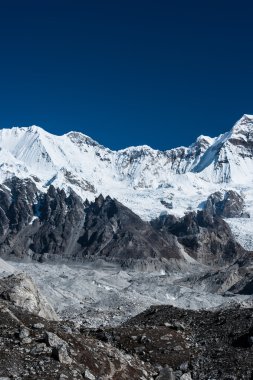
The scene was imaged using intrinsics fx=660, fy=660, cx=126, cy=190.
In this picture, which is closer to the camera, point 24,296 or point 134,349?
point 134,349

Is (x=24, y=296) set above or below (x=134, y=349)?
above

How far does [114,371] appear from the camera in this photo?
34.8 meters

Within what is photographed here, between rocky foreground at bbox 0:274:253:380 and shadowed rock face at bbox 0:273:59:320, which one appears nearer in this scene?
rocky foreground at bbox 0:274:253:380

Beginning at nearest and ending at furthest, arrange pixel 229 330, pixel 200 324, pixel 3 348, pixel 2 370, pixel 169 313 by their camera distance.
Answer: pixel 2 370
pixel 3 348
pixel 229 330
pixel 200 324
pixel 169 313

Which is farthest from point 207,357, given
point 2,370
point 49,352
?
point 2,370

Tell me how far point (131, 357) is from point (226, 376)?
5923 mm

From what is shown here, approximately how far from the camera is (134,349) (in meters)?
41.6

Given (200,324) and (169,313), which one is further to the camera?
(169,313)

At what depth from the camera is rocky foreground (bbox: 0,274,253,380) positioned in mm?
32500

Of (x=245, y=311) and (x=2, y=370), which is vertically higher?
(x=245, y=311)

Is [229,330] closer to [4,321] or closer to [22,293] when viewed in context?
[4,321]

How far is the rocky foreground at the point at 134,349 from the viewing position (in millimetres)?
32500

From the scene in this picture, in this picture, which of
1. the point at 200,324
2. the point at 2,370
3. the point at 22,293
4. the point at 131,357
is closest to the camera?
the point at 2,370

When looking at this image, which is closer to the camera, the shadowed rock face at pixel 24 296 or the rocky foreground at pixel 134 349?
the rocky foreground at pixel 134 349
